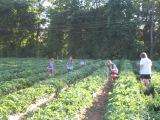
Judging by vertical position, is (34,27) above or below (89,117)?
above

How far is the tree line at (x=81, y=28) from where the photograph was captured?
63.2m

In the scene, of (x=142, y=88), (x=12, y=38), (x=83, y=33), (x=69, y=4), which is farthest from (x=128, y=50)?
(x=142, y=88)

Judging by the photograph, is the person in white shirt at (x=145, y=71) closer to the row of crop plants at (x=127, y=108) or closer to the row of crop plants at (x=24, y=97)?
the row of crop plants at (x=127, y=108)

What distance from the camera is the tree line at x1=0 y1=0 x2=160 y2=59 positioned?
63.2m

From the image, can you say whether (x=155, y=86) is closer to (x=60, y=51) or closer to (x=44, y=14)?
(x=60, y=51)

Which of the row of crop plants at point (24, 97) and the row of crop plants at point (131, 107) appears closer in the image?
the row of crop plants at point (131, 107)

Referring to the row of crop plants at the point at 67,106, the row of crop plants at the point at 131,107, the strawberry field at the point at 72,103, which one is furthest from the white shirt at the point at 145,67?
the row of crop plants at the point at 67,106

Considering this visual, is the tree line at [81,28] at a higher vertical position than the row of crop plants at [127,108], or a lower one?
higher

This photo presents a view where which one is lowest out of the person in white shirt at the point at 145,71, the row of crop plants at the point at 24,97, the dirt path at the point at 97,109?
the dirt path at the point at 97,109

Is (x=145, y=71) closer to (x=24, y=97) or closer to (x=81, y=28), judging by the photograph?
(x=24, y=97)

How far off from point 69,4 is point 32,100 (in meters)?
57.1

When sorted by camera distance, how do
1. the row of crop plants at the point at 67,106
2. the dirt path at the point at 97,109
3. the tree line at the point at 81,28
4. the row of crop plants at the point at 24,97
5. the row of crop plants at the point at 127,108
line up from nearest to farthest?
the row of crop plants at the point at 127,108
the row of crop plants at the point at 67,106
the row of crop plants at the point at 24,97
the dirt path at the point at 97,109
the tree line at the point at 81,28

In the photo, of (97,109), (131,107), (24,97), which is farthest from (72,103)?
(24,97)

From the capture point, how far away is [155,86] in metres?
16.8
